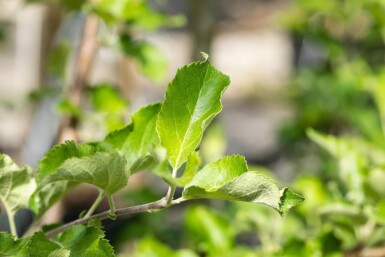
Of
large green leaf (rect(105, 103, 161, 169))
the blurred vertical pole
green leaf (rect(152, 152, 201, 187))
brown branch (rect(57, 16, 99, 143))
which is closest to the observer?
green leaf (rect(152, 152, 201, 187))

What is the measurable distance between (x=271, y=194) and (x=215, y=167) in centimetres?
5

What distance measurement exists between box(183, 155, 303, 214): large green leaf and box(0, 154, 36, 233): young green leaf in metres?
0.14

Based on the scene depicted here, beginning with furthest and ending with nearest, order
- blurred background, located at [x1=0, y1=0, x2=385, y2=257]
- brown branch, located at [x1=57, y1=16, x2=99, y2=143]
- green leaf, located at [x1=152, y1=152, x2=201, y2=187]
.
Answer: brown branch, located at [x1=57, y1=16, x2=99, y2=143]
blurred background, located at [x1=0, y1=0, x2=385, y2=257]
green leaf, located at [x1=152, y1=152, x2=201, y2=187]

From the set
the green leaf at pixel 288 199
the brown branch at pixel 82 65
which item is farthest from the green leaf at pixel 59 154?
the brown branch at pixel 82 65

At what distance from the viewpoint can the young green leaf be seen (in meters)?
0.51

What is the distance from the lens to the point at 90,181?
1.57 ft

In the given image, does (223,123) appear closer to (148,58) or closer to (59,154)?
(148,58)

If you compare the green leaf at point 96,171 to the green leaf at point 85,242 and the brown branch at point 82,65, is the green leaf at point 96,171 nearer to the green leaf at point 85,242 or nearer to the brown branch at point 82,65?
the green leaf at point 85,242

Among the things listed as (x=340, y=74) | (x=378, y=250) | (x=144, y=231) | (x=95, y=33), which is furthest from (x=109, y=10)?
(x=340, y=74)

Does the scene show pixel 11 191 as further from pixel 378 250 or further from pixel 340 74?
pixel 340 74

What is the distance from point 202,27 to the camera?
1.37 metres

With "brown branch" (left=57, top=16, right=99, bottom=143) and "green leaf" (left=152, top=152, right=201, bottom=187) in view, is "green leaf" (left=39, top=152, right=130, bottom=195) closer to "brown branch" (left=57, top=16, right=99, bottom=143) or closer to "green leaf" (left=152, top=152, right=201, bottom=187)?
"green leaf" (left=152, top=152, right=201, bottom=187)

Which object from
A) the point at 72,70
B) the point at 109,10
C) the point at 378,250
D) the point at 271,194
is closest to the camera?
the point at 271,194

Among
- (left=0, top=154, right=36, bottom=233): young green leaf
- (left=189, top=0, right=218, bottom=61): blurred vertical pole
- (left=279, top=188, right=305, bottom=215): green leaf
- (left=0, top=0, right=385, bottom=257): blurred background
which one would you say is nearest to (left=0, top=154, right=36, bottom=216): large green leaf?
(left=0, top=154, right=36, bottom=233): young green leaf
